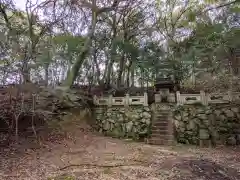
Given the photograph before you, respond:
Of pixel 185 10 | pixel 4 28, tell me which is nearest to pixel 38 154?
pixel 4 28

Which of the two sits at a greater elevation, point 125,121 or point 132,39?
point 132,39

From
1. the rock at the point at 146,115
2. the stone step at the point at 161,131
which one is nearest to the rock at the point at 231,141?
the stone step at the point at 161,131

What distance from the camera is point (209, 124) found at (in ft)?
31.3

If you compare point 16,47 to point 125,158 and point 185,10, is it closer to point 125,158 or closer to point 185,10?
point 125,158

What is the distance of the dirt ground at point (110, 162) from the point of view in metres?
5.33

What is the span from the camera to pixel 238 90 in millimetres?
9562

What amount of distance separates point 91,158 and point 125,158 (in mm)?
1075

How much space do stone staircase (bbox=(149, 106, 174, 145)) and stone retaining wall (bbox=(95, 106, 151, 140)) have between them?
364 millimetres

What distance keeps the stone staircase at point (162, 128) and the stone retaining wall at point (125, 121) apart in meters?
0.36

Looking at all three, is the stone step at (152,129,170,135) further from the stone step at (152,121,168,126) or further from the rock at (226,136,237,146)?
the rock at (226,136,237,146)

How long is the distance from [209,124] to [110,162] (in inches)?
210

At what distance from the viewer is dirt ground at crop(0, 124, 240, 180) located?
5.33 m

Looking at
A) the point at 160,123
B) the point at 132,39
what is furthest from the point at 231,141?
the point at 132,39

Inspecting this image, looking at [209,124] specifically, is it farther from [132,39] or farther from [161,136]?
[132,39]
